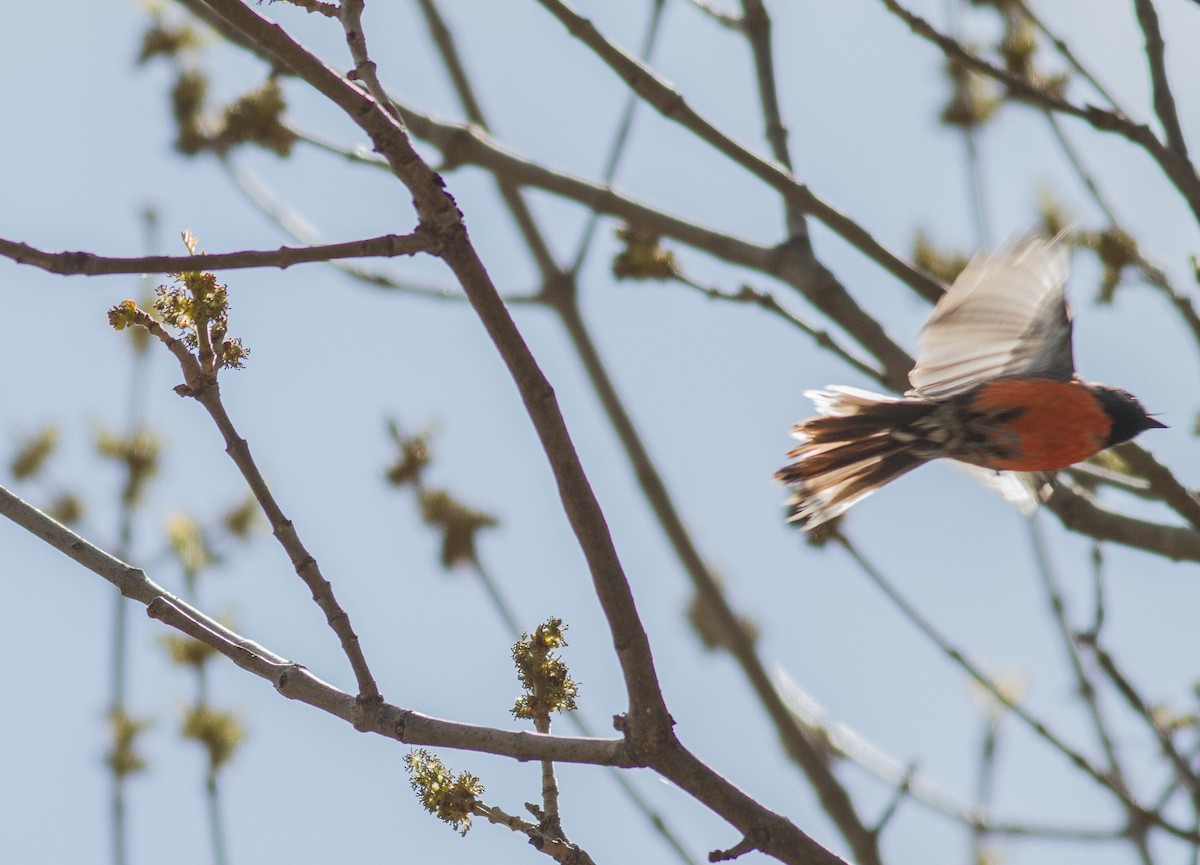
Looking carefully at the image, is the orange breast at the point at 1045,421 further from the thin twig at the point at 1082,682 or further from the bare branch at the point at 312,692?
the bare branch at the point at 312,692

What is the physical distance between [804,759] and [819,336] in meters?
1.62

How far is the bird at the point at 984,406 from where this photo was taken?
12.8 ft

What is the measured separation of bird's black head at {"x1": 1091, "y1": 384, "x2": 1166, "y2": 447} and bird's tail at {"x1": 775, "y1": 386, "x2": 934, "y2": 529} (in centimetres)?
58

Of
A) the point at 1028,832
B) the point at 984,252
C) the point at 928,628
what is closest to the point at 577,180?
the point at 984,252

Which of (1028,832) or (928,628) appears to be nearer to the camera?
(928,628)

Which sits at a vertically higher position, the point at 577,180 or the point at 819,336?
the point at 577,180

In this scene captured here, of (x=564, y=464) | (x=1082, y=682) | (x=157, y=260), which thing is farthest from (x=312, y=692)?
(x=1082, y=682)

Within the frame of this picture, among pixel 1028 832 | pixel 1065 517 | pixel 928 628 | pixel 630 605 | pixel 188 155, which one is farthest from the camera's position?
pixel 188 155

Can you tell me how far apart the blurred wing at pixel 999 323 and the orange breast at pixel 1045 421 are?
9 cm

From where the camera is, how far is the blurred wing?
12.3ft

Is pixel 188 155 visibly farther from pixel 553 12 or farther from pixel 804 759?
pixel 804 759

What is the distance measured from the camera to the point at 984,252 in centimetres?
377

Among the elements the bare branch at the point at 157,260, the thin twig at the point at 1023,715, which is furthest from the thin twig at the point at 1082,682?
the bare branch at the point at 157,260

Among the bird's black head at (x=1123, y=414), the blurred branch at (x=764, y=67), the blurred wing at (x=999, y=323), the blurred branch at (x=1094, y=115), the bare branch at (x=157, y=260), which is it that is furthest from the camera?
the blurred branch at (x=764, y=67)
